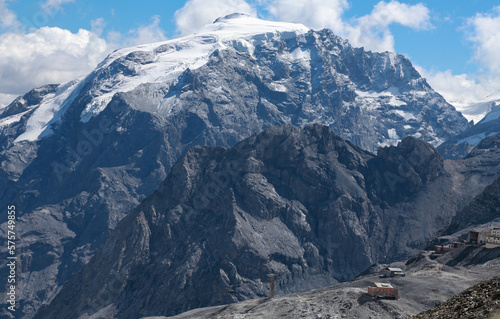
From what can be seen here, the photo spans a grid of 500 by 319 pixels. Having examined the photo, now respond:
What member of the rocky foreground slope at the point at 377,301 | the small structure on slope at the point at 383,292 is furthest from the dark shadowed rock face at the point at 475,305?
the small structure on slope at the point at 383,292

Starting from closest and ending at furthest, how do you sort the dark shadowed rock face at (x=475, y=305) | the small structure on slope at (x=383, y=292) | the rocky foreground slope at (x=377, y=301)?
the dark shadowed rock face at (x=475, y=305) → the rocky foreground slope at (x=377, y=301) → the small structure on slope at (x=383, y=292)

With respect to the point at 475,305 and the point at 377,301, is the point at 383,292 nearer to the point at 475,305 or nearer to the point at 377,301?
the point at 377,301

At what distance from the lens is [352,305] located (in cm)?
13862

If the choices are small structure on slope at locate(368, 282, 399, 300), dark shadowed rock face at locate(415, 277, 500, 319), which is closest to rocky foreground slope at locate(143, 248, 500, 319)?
small structure on slope at locate(368, 282, 399, 300)

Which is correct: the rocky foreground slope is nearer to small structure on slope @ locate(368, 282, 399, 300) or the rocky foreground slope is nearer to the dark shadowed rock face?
small structure on slope @ locate(368, 282, 399, 300)

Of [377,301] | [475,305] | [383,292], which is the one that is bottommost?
[475,305]

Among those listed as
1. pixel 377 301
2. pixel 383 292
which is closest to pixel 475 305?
pixel 377 301

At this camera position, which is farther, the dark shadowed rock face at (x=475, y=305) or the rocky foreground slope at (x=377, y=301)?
the rocky foreground slope at (x=377, y=301)

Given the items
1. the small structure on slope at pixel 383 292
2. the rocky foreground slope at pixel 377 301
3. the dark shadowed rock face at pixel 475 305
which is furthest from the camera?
the small structure on slope at pixel 383 292

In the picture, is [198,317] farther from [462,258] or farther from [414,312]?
[462,258]

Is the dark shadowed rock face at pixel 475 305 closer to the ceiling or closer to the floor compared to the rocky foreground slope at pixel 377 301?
closer to the floor

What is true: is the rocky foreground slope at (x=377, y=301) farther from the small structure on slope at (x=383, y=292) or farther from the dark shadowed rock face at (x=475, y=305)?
the dark shadowed rock face at (x=475, y=305)

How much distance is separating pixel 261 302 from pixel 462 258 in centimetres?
6110

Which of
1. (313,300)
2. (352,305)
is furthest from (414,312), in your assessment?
(313,300)
